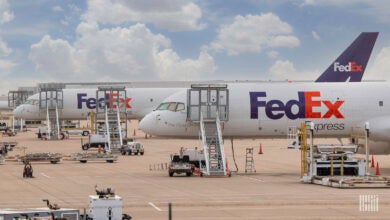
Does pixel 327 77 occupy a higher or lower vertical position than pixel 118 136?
higher

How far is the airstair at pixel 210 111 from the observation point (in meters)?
46.5

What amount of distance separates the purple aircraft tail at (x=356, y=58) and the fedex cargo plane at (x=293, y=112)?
125 ft

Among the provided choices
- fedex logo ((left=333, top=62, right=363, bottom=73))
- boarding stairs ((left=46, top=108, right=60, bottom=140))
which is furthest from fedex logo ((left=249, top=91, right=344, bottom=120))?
boarding stairs ((left=46, top=108, right=60, bottom=140))

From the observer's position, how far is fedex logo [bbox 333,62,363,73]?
85.5m

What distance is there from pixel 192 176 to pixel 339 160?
9027 millimetres

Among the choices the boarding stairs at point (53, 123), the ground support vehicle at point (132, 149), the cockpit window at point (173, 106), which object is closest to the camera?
the cockpit window at point (173, 106)

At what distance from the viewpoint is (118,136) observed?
74.6 metres

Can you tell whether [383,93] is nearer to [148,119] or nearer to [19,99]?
[148,119]

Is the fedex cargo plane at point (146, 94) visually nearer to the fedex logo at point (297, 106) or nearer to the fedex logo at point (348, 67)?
the fedex logo at point (348, 67)

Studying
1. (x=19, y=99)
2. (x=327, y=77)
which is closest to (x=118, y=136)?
(x=327, y=77)

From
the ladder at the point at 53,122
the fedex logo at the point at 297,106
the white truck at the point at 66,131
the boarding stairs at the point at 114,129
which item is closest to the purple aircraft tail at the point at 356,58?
the boarding stairs at the point at 114,129

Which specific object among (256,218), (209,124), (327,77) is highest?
(327,77)

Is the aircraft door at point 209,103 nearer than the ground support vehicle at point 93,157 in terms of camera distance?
Yes

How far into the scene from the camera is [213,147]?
47375mm
